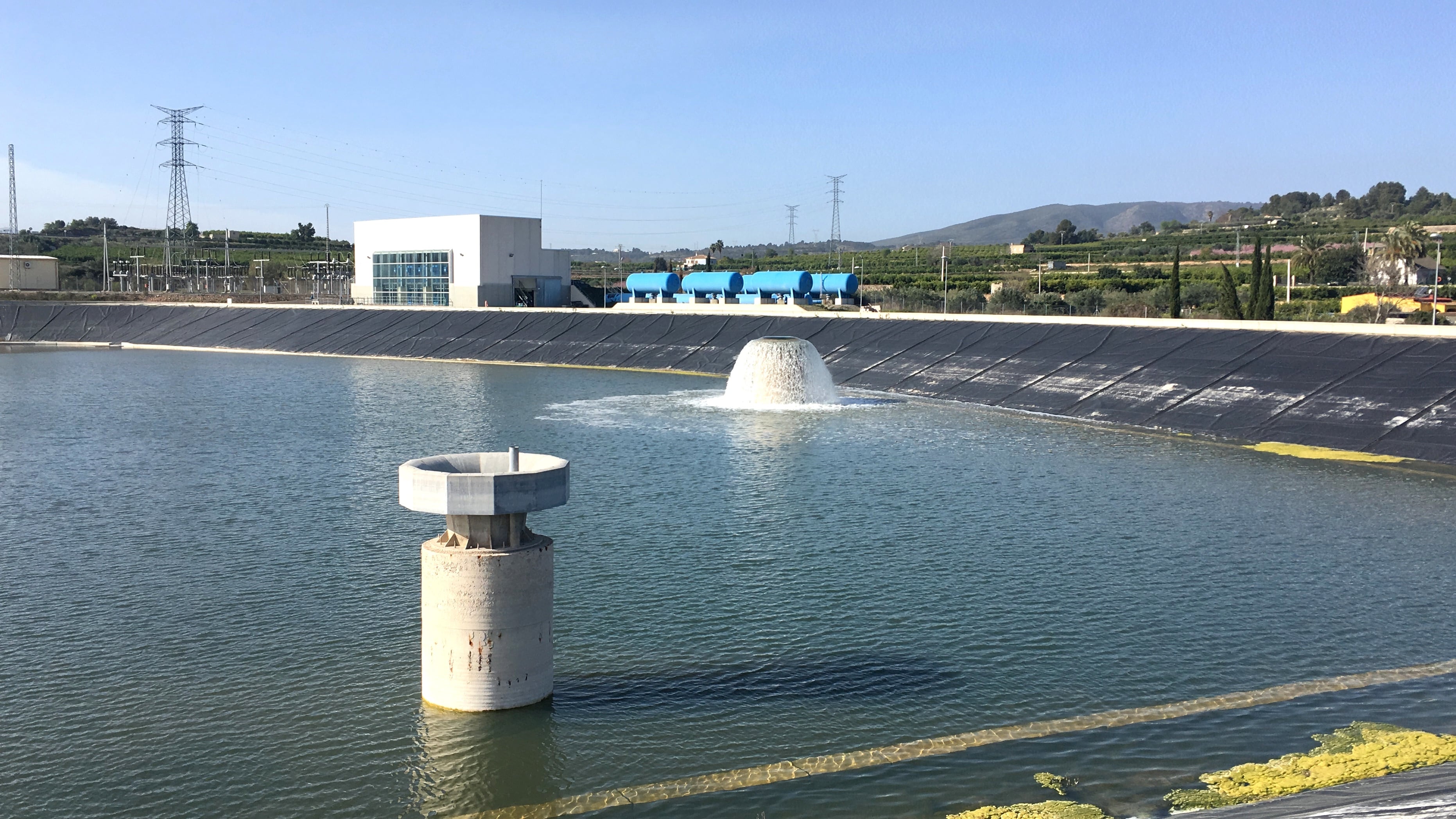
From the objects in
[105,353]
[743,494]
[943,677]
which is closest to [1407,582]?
[943,677]

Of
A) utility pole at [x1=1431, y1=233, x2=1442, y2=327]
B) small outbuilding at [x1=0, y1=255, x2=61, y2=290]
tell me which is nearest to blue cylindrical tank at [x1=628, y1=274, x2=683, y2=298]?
utility pole at [x1=1431, y1=233, x2=1442, y2=327]

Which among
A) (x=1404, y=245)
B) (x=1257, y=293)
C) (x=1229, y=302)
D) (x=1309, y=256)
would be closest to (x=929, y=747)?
(x=1257, y=293)

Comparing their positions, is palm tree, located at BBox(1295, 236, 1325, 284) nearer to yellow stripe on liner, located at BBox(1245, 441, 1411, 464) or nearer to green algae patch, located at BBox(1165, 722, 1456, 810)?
yellow stripe on liner, located at BBox(1245, 441, 1411, 464)

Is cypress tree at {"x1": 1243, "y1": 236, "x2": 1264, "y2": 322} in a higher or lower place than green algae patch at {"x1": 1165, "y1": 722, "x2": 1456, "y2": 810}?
higher

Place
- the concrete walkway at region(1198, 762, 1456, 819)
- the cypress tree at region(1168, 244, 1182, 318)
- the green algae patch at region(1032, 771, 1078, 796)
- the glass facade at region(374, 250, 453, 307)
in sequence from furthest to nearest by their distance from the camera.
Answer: the glass facade at region(374, 250, 453, 307) < the cypress tree at region(1168, 244, 1182, 318) < the green algae patch at region(1032, 771, 1078, 796) < the concrete walkway at region(1198, 762, 1456, 819)

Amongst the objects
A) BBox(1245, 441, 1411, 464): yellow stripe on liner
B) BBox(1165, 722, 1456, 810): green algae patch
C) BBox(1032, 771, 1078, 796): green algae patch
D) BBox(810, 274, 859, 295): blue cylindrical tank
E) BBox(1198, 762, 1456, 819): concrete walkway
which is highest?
BBox(810, 274, 859, 295): blue cylindrical tank

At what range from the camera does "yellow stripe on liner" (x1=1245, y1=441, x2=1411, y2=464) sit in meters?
35.0

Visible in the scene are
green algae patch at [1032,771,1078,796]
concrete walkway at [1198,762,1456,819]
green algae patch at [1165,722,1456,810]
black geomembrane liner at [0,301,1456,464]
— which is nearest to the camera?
concrete walkway at [1198,762,1456,819]

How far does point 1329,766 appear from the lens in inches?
532

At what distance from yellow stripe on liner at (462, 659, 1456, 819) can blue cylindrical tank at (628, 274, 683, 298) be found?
78.5 meters

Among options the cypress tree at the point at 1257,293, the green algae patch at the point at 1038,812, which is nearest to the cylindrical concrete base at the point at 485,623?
the green algae patch at the point at 1038,812

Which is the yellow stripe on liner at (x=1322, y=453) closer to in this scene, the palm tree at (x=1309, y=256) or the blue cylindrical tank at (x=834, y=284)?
the blue cylindrical tank at (x=834, y=284)

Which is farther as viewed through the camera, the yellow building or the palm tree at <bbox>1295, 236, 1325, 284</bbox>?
the palm tree at <bbox>1295, 236, 1325, 284</bbox>

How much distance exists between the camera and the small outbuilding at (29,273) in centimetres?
11350
